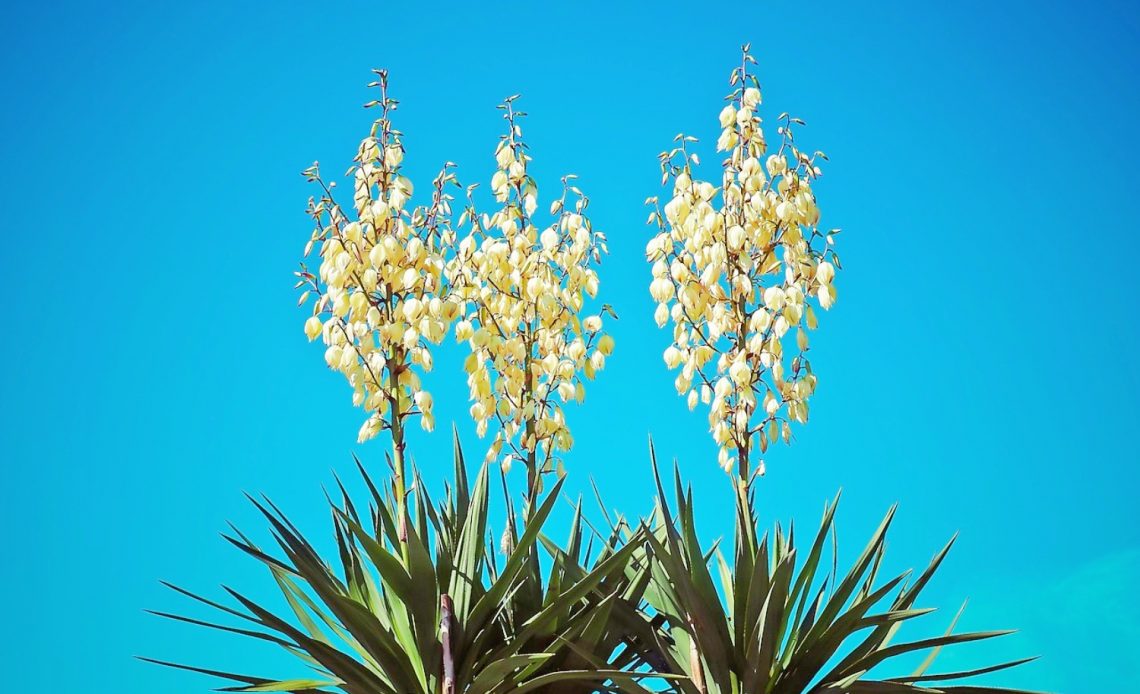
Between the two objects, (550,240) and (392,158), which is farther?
(550,240)

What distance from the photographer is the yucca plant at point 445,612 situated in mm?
3578

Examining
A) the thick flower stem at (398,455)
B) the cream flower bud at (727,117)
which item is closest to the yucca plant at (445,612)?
the thick flower stem at (398,455)

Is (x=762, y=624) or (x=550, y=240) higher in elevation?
(x=550, y=240)

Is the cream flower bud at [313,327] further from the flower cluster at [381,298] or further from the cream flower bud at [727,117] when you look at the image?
the cream flower bud at [727,117]

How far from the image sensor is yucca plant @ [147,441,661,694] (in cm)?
358

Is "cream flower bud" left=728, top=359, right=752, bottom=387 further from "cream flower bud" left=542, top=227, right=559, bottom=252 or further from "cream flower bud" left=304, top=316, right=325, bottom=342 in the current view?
"cream flower bud" left=304, top=316, right=325, bottom=342

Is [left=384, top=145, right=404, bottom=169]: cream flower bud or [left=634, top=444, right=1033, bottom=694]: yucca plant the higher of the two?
[left=384, top=145, right=404, bottom=169]: cream flower bud

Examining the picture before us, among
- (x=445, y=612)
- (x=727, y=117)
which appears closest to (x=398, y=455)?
(x=445, y=612)

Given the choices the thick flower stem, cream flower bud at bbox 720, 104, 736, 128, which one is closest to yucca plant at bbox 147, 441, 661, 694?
the thick flower stem

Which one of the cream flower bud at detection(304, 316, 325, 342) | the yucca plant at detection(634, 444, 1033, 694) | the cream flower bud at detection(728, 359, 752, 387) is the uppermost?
the cream flower bud at detection(304, 316, 325, 342)

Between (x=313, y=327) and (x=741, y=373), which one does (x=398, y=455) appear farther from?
(x=741, y=373)

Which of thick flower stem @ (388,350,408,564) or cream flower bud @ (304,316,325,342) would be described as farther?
cream flower bud @ (304,316,325,342)

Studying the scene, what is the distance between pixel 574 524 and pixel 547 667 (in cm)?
49

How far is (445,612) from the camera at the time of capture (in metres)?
3.66
